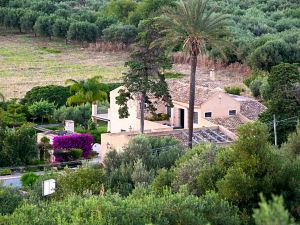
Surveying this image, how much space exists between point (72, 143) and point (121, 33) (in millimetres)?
44746

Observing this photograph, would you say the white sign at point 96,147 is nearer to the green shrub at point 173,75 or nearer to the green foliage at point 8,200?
the green foliage at point 8,200

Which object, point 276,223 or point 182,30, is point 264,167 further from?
point 182,30

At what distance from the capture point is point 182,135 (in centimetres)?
3638

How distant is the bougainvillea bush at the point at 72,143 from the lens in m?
38.2

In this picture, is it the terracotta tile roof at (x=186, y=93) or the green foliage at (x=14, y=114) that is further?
the green foliage at (x=14, y=114)

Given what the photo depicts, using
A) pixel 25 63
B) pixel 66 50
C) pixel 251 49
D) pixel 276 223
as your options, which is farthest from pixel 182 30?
pixel 66 50

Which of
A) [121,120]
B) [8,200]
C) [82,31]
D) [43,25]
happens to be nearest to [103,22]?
[82,31]

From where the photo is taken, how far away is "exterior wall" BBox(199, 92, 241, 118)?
40.2m

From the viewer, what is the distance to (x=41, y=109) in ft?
160

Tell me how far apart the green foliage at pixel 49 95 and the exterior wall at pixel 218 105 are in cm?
1537

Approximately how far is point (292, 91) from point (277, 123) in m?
1.56

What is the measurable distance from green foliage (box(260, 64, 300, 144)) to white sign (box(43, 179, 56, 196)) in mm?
12487

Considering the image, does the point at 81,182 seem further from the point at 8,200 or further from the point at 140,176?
the point at 8,200

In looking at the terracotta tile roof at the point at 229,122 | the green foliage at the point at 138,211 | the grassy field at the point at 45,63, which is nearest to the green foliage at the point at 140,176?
the green foliage at the point at 138,211
